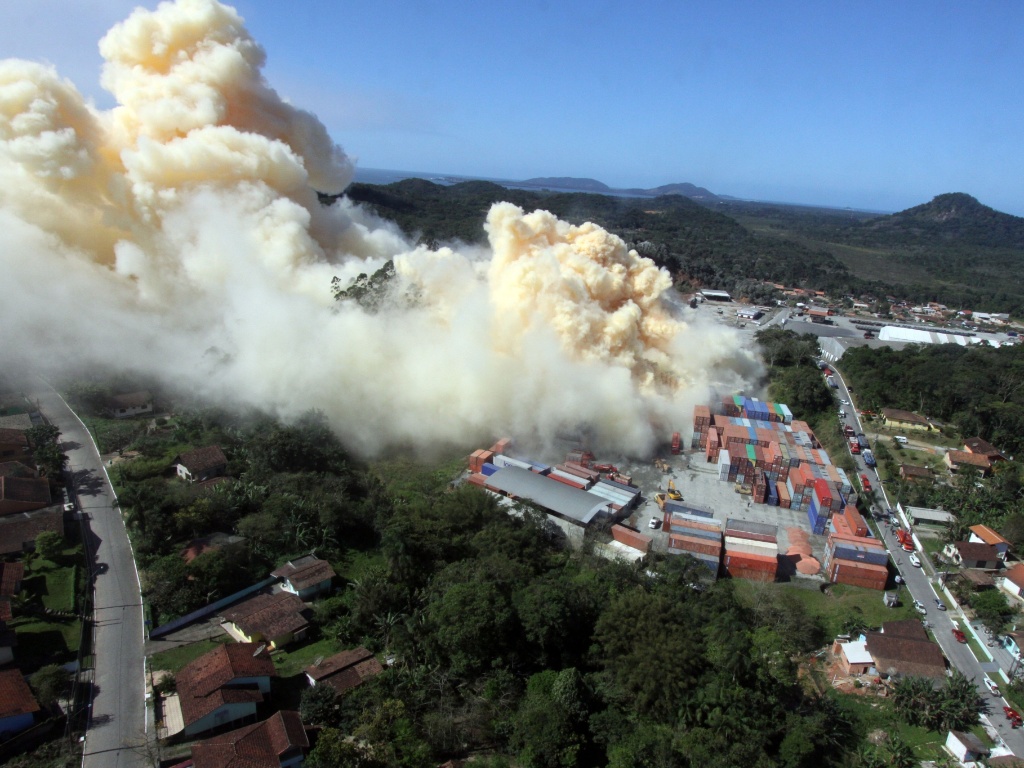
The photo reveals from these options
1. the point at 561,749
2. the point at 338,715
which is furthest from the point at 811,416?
the point at 338,715

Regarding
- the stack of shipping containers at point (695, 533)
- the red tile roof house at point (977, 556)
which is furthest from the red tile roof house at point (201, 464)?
the red tile roof house at point (977, 556)

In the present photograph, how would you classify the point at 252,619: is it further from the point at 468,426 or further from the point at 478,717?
the point at 468,426

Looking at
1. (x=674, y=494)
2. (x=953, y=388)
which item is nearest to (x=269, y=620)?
(x=674, y=494)

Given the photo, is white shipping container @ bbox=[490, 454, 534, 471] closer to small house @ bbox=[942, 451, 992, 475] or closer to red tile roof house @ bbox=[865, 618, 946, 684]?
red tile roof house @ bbox=[865, 618, 946, 684]

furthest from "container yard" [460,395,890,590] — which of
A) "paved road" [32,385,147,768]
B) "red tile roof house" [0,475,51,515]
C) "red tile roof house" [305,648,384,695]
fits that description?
"red tile roof house" [0,475,51,515]

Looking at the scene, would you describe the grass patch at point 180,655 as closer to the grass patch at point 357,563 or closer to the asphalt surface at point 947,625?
the grass patch at point 357,563

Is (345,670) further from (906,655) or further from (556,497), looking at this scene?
(906,655)
